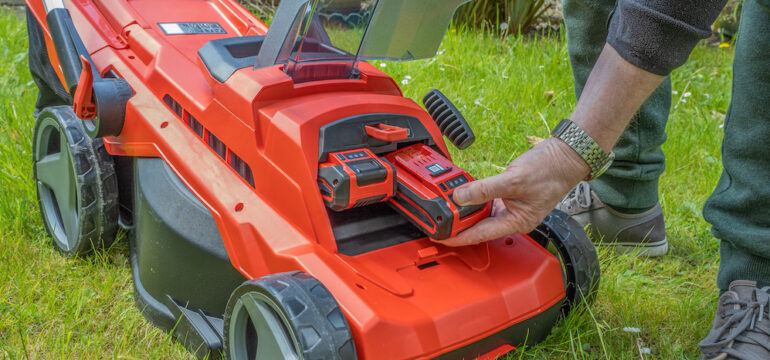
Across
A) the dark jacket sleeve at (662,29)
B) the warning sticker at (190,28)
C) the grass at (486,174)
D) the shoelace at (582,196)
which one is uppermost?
the dark jacket sleeve at (662,29)

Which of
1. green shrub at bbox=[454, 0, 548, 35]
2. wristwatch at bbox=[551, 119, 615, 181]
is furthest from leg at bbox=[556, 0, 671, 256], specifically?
green shrub at bbox=[454, 0, 548, 35]

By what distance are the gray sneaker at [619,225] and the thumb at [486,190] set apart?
28.2 inches

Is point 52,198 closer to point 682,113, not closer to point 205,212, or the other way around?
point 205,212

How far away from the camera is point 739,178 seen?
124cm

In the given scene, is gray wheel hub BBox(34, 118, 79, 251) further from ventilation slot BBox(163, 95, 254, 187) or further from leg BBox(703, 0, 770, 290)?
leg BBox(703, 0, 770, 290)

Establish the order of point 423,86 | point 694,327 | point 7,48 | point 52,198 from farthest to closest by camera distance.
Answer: point 7,48, point 423,86, point 52,198, point 694,327

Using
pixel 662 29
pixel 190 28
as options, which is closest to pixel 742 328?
pixel 662 29

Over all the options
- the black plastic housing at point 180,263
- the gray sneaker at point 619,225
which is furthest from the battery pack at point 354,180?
the gray sneaker at point 619,225

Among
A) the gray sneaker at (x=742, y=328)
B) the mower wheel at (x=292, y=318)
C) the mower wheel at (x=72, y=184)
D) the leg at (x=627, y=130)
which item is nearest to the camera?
the mower wheel at (x=292, y=318)

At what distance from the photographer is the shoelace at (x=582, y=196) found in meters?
1.82

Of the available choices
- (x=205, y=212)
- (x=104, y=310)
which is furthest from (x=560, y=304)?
(x=104, y=310)

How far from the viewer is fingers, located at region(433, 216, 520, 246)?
3.73ft

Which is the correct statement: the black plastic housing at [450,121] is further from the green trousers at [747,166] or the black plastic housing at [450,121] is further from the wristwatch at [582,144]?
the green trousers at [747,166]

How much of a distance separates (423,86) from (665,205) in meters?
1.00
